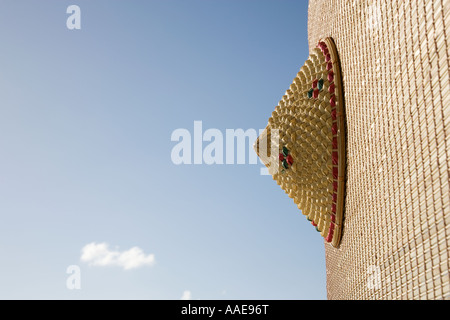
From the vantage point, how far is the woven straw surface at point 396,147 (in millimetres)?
4680

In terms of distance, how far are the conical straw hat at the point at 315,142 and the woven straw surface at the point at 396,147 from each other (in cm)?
26

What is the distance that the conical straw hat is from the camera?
8.22 metres

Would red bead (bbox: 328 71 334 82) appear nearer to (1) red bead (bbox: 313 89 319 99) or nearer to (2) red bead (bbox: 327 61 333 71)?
(2) red bead (bbox: 327 61 333 71)

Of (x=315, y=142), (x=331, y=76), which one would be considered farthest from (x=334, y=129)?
(x=331, y=76)

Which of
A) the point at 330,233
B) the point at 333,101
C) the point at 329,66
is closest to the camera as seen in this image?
the point at 333,101

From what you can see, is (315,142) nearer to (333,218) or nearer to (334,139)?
(334,139)

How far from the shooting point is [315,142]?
8.38 m

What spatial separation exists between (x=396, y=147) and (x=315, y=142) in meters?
2.59

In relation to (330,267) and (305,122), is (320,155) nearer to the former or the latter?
(305,122)

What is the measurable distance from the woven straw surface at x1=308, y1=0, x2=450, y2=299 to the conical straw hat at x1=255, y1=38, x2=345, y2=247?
26 centimetres

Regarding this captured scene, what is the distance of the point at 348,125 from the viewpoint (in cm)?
791

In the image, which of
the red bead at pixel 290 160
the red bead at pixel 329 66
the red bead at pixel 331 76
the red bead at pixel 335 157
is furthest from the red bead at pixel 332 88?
the red bead at pixel 290 160
